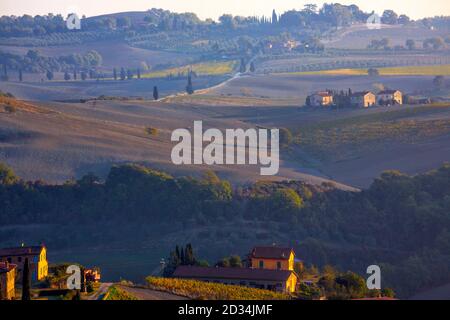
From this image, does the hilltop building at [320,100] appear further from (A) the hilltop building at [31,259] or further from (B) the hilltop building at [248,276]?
(B) the hilltop building at [248,276]

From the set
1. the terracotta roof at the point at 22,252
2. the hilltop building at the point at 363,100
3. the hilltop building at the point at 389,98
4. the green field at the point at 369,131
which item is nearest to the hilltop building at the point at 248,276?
the terracotta roof at the point at 22,252

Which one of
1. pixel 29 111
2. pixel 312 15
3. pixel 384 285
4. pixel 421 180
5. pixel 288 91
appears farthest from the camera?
pixel 312 15

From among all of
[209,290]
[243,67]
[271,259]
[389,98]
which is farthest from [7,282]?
[243,67]

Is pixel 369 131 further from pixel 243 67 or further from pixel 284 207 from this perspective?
pixel 243 67

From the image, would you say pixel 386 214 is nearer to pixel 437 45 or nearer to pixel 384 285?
pixel 384 285

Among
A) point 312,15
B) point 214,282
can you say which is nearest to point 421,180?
point 214,282

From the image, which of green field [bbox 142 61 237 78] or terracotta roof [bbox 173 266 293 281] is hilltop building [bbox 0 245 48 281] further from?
green field [bbox 142 61 237 78]
